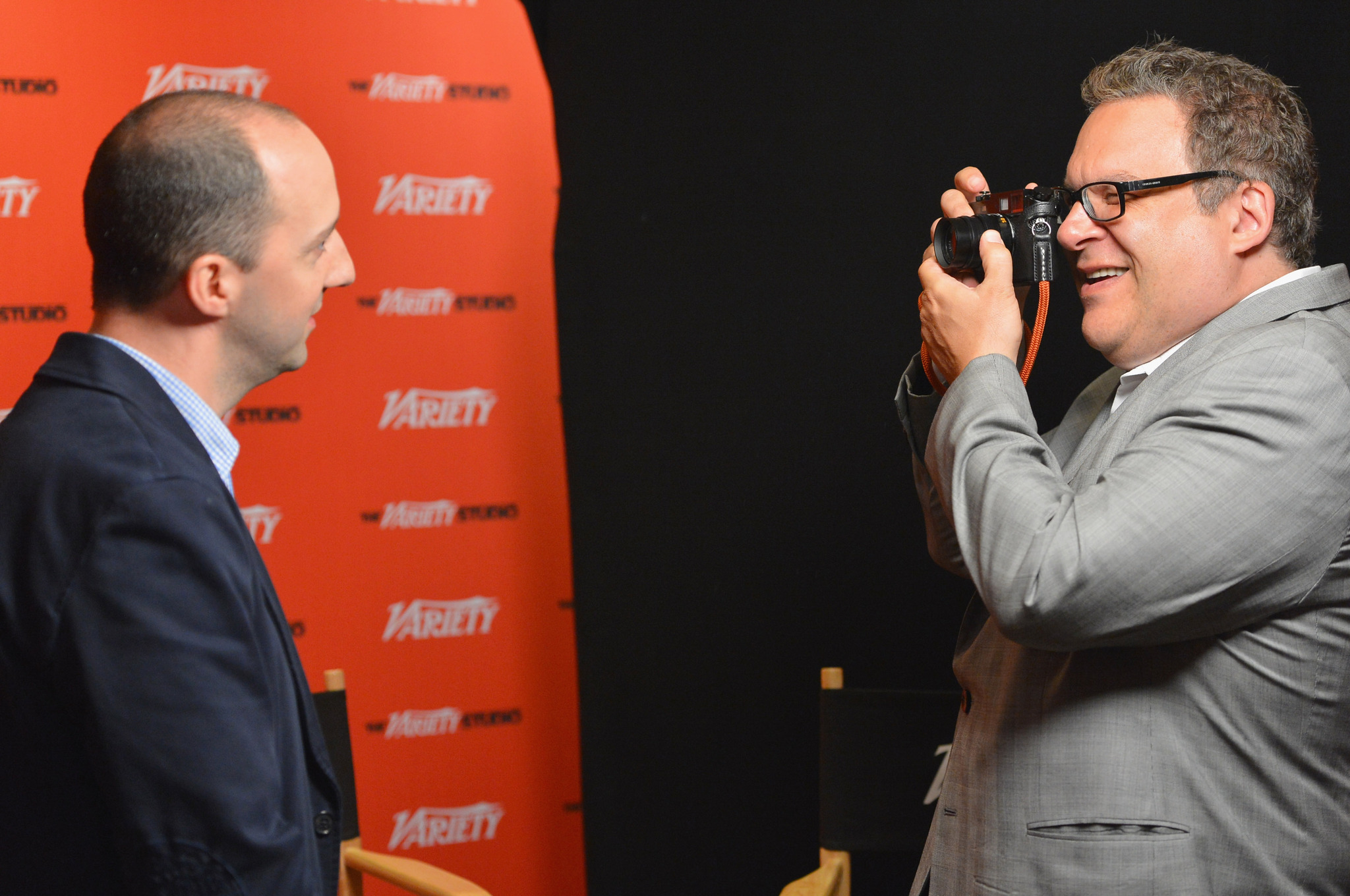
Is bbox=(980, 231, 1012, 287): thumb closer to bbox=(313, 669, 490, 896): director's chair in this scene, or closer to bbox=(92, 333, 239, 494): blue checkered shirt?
bbox=(92, 333, 239, 494): blue checkered shirt

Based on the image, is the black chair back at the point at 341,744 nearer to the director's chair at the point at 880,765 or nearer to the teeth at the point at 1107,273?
the director's chair at the point at 880,765

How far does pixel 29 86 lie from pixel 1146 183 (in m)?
2.26

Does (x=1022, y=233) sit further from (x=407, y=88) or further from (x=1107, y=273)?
(x=407, y=88)

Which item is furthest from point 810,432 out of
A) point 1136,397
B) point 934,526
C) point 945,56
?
point 1136,397

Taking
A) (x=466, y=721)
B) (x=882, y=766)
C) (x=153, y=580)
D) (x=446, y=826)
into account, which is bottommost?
(x=446, y=826)

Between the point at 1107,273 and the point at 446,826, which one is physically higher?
the point at 1107,273

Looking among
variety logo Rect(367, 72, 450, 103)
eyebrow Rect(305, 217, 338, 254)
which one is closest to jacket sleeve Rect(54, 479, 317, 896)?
eyebrow Rect(305, 217, 338, 254)

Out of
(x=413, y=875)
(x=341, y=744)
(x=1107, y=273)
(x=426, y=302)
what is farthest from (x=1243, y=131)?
(x=426, y=302)

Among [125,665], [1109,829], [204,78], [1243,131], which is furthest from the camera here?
[204,78]

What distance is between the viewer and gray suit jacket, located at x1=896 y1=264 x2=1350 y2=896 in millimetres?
911

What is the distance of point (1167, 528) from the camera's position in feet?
2.96

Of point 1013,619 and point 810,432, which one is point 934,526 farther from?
point 810,432

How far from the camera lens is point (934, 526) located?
1.32 m

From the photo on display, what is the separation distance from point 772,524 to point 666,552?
0.26 meters
